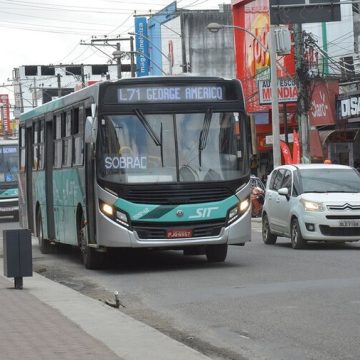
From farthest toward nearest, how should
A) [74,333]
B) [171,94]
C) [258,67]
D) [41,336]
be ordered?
[258,67] < [171,94] < [74,333] < [41,336]

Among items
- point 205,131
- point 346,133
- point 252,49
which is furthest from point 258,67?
point 205,131

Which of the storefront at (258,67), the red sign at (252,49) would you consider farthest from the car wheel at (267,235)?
the red sign at (252,49)

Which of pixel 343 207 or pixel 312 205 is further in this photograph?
pixel 312 205

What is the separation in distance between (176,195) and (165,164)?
1.89 feet

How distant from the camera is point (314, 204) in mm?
Result: 17547

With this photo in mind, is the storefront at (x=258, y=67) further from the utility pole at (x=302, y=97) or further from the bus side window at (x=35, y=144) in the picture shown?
the bus side window at (x=35, y=144)

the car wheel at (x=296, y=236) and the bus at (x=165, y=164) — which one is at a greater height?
the bus at (x=165, y=164)

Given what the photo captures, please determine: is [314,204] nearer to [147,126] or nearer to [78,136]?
[147,126]

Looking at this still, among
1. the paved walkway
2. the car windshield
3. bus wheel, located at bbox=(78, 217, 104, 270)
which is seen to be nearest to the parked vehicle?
the car windshield

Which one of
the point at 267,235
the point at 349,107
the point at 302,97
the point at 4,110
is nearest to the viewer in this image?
the point at 267,235

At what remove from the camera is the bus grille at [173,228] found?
14.0 meters

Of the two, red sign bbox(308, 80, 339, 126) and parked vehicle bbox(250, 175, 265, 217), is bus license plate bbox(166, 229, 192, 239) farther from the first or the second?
red sign bbox(308, 80, 339, 126)

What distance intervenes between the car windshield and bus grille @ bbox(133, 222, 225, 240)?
176 inches

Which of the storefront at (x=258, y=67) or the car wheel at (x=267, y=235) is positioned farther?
the storefront at (x=258, y=67)
